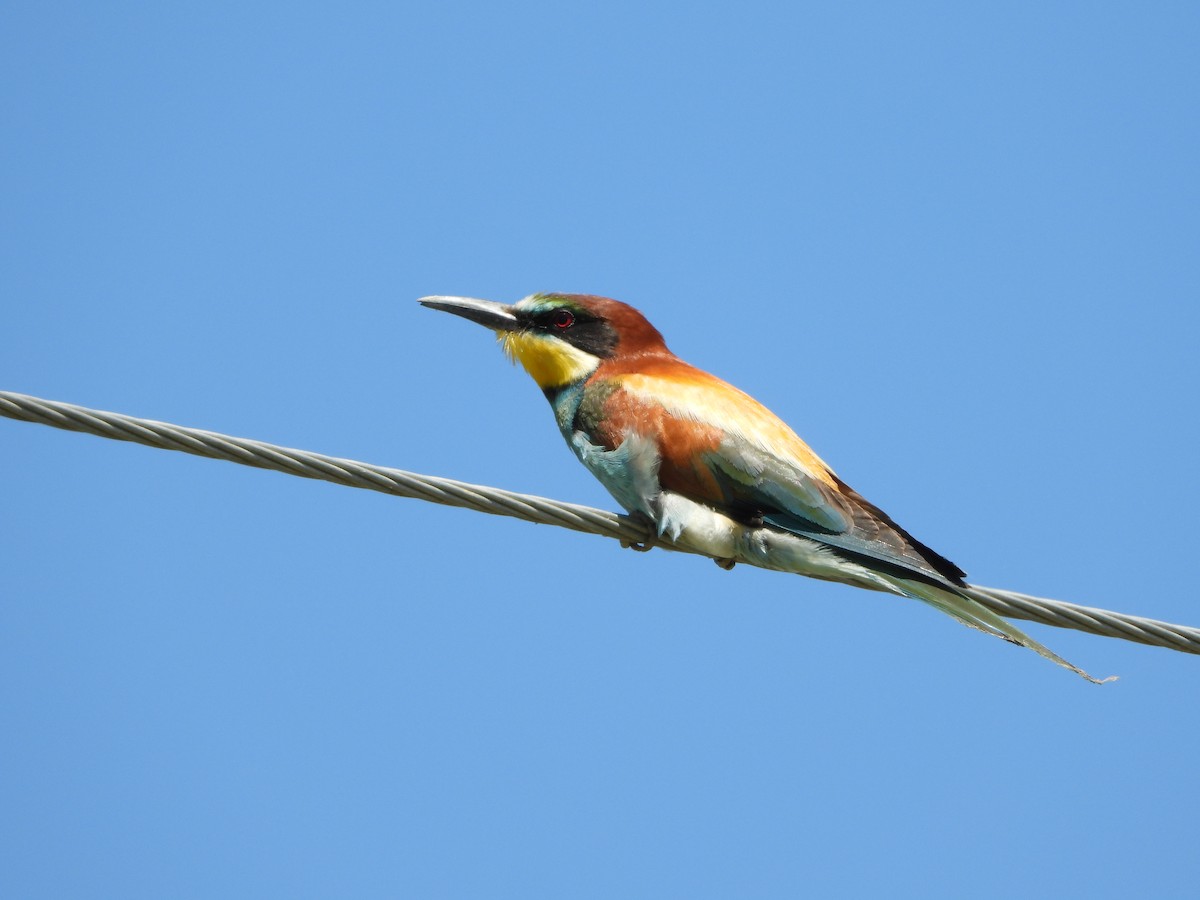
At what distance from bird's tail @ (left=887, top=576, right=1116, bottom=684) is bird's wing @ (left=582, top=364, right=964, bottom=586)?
0.06 meters

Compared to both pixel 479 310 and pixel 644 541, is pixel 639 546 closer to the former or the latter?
pixel 644 541

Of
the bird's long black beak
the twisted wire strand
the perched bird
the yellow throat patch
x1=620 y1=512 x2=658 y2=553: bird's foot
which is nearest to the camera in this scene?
the twisted wire strand

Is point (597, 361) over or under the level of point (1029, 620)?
over

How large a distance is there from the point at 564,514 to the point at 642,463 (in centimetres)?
71

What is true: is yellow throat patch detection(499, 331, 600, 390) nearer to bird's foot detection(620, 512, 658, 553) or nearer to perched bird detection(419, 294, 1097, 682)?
perched bird detection(419, 294, 1097, 682)

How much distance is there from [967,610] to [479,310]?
1979 millimetres

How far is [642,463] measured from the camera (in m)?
3.42

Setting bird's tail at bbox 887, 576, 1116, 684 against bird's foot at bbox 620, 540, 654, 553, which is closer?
bird's tail at bbox 887, 576, 1116, 684

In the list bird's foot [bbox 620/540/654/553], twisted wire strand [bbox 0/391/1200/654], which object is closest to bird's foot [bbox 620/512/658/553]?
bird's foot [bbox 620/540/654/553]

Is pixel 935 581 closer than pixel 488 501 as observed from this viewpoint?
No

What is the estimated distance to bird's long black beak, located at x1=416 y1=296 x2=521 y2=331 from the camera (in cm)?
422

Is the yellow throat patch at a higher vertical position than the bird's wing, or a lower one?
higher

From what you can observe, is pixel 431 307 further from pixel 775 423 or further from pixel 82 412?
pixel 82 412

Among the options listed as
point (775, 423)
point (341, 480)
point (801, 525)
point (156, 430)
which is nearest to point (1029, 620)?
point (801, 525)
